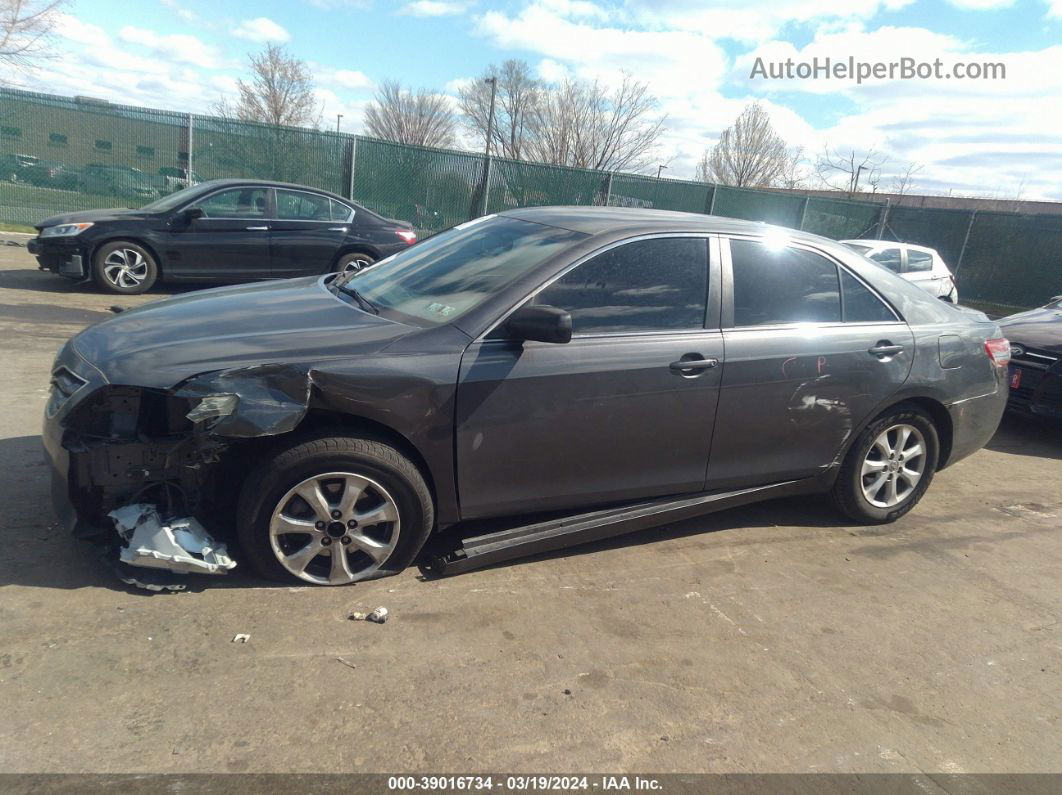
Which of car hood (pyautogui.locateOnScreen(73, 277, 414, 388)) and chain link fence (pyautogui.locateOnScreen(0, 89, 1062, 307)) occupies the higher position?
chain link fence (pyautogui.locateOnScreen(0, 89, 1062, 307))

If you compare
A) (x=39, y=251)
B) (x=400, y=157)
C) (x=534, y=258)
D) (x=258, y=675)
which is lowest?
(x=258, y=675)

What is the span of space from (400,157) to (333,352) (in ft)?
49.9

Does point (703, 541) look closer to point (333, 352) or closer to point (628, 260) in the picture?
point (628, 260)

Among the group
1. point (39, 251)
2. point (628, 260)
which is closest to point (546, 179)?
point (39, 251)

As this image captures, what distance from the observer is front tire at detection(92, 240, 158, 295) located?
30.8ft

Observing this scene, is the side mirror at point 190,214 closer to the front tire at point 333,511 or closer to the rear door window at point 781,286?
the front tire at point 333,511

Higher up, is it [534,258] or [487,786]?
[534,258]

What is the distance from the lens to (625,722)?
9.08ft

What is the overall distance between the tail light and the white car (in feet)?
30.0

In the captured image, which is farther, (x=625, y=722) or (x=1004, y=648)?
(x=1004, y=648)

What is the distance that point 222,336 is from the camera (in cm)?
340

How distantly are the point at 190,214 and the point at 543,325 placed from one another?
7.91 metres

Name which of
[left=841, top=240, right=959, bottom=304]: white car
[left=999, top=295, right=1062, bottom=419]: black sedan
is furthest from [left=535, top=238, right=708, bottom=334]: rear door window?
[left=841, top=240, right=959, bottom=304]: white car

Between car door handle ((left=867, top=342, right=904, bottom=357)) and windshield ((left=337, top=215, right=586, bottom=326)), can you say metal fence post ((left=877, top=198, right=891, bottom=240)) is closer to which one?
car door handle ((left=867, top=342, right=904, bottom=357))
